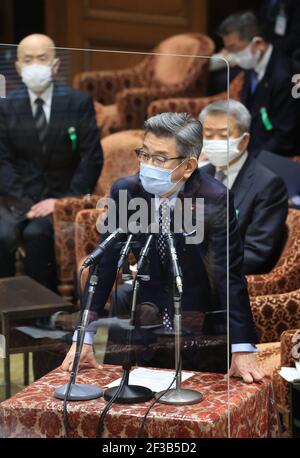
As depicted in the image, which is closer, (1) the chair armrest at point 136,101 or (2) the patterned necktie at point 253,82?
(1) the chair armrest at point 136,101

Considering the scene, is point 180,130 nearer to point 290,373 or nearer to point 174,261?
point 174,261

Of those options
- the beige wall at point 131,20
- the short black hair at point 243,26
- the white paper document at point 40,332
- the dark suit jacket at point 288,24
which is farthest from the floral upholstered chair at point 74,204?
the beige wall at point 131,20

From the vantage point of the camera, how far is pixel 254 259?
402cm

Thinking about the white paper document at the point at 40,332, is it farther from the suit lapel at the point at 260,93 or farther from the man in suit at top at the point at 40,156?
the suit lapel at the point at 260,93

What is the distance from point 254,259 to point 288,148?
176 centimetres

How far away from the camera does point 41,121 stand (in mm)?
3404

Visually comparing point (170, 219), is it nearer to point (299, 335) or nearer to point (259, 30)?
point (299, 335)

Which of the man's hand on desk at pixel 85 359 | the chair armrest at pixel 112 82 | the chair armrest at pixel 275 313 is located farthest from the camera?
the chair armrest at pixel 112 82

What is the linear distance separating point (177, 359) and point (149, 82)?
10.6ft

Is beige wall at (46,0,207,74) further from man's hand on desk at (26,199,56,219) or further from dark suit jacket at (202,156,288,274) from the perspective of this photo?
man's hand on desk at (26,199,56,219)

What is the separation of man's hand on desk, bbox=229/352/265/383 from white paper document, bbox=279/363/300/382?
36cm

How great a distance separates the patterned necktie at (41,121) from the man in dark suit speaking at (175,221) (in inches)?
18.7

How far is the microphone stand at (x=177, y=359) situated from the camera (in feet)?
9.29

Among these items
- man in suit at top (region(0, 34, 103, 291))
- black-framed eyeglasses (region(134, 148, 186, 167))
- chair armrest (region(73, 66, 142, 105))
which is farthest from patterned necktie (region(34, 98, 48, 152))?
chair armrest (region(73, 66, 142, 105))
